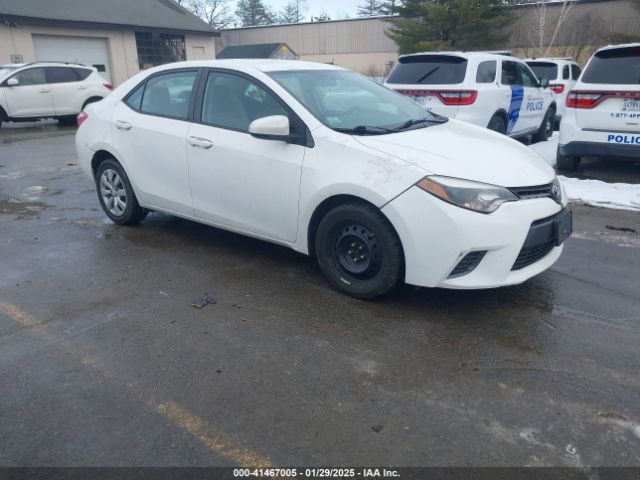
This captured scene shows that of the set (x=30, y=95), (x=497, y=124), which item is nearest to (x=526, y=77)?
(x=497, y=124)

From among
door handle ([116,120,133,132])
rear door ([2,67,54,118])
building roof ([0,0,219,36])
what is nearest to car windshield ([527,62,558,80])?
door handle ([116,120,133,132])

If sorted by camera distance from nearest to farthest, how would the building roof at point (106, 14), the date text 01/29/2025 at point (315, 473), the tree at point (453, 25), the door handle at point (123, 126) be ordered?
the date text 01/29/2025 at point (315, 473) → the door handle at point (123, 126) → the building roof at point (106, 14) → the tree at point (453, 25)

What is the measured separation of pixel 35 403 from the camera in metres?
2.78

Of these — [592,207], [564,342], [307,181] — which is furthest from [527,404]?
[592,207]

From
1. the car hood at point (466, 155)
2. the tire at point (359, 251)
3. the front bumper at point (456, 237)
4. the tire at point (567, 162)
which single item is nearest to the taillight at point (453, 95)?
the tire at point (567, 162)

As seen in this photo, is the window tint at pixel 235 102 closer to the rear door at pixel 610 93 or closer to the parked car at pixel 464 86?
the parked car at pixel 464 86

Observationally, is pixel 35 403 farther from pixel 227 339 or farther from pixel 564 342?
pixel 564 342

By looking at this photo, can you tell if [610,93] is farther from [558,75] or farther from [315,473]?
[558,75]

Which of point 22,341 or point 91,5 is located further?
point 91,5

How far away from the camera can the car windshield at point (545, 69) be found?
14.4 metres

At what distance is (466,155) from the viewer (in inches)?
147

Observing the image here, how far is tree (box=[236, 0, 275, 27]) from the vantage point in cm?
7756

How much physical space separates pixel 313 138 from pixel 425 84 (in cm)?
535

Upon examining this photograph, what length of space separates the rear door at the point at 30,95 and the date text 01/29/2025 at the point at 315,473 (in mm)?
15770
